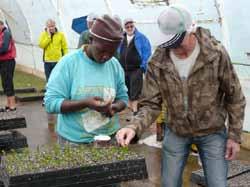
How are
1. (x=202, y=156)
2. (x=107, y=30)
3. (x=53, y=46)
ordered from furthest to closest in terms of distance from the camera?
1. (x=53, y=46)
2. (x=202, y=156)
3. (x=107, y=30)

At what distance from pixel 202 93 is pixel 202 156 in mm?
485

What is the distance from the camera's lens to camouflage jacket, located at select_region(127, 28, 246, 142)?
321cm

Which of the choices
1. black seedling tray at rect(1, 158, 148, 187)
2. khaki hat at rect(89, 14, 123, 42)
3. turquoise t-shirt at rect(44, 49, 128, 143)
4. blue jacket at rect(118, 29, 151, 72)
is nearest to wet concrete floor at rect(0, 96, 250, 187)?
blue jacket at rect(118, 29, 151, 72)

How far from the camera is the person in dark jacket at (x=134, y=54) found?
8.22 metres

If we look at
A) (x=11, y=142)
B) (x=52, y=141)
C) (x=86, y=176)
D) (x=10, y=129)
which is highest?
(x=86, y=176)

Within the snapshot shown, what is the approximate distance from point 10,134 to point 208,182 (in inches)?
142

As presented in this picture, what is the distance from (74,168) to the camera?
300 cm

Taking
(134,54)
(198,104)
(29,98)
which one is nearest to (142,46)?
(134,54)

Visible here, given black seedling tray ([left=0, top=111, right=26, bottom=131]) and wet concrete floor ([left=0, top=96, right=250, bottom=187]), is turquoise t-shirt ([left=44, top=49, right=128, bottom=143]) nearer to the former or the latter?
wet concrete floor ([left=0, top=96, right=250, bottom=187])

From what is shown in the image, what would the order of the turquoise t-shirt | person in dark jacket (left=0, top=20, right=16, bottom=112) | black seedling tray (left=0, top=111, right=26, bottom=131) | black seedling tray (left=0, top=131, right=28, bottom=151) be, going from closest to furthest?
the turquoise t-shirt, black seedling tray (left=0, top=111, right=26, bottom=131), black seedling tray (left=0, top=131, right=28, bottom=151), person in dark jacket (left=0, top=20, right=16, bottom=112)

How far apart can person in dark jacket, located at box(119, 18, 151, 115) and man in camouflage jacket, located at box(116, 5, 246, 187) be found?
473cm

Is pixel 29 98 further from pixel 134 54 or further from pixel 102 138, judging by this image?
pixel 102 138

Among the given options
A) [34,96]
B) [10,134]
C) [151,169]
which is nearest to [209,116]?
[151,169]

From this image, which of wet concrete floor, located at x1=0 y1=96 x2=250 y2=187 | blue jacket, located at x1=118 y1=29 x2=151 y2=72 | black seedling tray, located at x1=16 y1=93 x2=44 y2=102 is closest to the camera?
wet concrete floor, located at x1=0 y1=96 x2=250 y2=187
